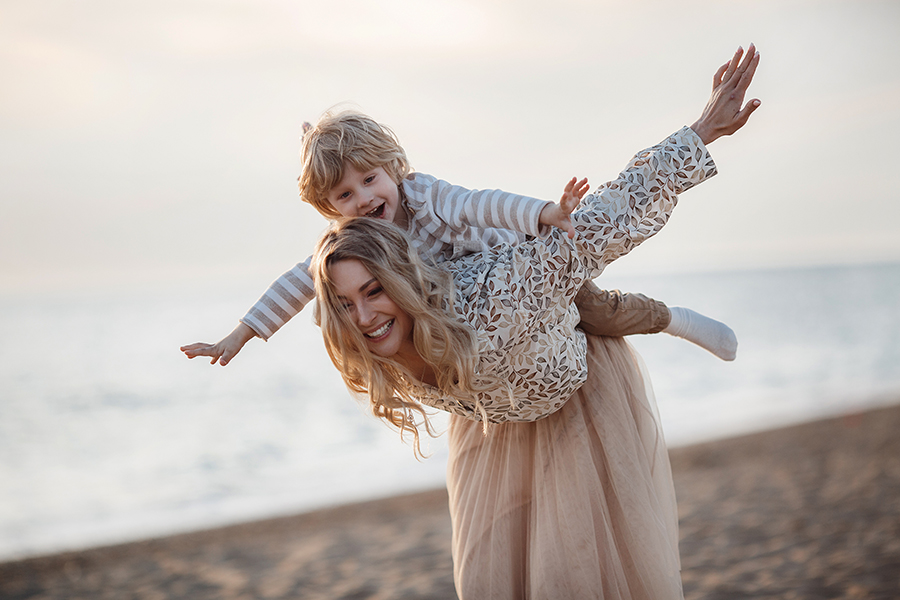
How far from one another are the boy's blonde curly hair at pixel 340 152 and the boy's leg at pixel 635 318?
3.08 ft

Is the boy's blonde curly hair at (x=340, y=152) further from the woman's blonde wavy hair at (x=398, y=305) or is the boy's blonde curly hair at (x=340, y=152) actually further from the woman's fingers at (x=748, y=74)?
the woman's fingers at (x=748, y=74)

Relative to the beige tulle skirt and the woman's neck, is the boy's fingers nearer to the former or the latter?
the beige tulle skirt

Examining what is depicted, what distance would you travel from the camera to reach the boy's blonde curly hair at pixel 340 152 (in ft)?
8.95

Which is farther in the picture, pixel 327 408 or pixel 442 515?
pixel 327 408

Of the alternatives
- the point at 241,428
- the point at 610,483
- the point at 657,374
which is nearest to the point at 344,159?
the point at 610,483

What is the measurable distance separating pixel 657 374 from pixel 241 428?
29.4 feet

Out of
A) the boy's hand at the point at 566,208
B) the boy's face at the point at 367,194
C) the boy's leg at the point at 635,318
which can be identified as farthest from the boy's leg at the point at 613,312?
the boy's face at the point at 367,194

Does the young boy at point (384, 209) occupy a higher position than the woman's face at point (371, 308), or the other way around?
the young boy at point (384, 209)

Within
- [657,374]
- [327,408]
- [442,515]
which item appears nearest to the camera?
[442,515]

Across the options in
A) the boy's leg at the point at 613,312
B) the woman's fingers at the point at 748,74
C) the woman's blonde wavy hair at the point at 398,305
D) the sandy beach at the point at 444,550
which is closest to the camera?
the woman's blonde wavy hair at the point at 398,305

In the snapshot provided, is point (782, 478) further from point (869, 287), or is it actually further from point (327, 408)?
point (869, 287)

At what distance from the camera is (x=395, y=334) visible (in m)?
2.31

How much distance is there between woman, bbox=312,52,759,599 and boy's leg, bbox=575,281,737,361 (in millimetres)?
87

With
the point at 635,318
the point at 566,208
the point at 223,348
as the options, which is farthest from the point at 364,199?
the point at 635,318
